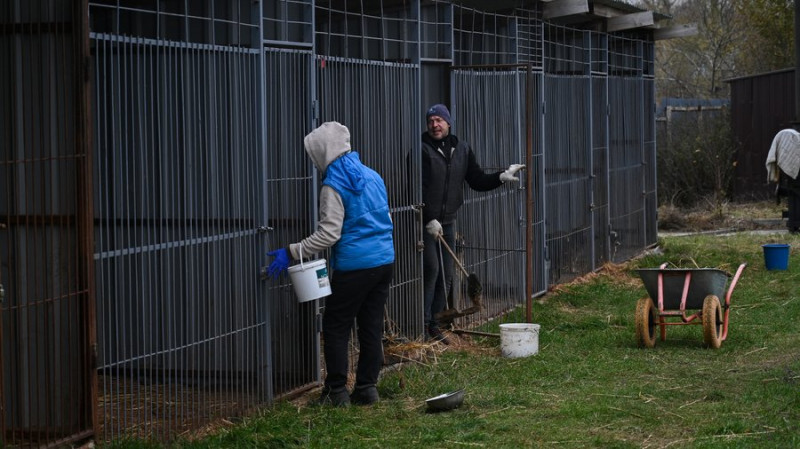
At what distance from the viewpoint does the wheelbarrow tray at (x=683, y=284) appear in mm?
9812

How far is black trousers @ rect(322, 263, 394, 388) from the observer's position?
7.75 m

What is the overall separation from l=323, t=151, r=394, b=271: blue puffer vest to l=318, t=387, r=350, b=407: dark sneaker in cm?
78

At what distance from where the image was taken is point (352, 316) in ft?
25.7

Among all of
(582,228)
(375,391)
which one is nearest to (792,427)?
(375,391)

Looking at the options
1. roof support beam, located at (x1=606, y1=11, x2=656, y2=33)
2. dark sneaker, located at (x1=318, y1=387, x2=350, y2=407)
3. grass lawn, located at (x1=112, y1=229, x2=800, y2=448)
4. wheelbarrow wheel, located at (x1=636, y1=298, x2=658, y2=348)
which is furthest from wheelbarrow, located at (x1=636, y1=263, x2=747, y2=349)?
roof support beam, located at (x1=606, y1=11, x2=656, y2=33)

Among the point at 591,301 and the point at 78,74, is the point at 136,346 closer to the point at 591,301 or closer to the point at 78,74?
the point at 78,74

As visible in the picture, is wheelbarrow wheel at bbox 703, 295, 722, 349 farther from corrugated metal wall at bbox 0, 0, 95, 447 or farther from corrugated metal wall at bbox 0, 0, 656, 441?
corrugated metal wall at bbox 0, 0, 95, 447

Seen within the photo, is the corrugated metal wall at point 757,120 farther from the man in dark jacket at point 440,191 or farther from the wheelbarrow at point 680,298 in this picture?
the man in dark jacket at point 440,191

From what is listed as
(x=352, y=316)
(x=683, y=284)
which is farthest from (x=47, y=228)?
(x=683, y=284)

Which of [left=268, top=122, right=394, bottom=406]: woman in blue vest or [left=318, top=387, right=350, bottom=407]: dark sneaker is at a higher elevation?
[left=268, top=122, right=394, bottom=406]: woman in blue vest

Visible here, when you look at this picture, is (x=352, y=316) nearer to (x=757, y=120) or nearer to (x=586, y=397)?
(x=586, y=397)

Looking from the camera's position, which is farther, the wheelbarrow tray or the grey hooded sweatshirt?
the wheelbarrow tray

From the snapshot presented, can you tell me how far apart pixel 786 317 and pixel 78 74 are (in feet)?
24.7

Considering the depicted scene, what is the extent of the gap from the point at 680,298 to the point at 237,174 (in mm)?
4178
